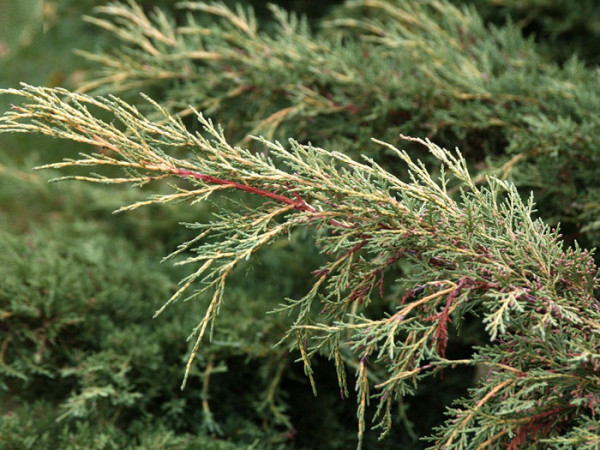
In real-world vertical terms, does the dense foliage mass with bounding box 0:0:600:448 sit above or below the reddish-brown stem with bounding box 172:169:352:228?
below

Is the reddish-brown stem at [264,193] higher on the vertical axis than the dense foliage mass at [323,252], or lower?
higher

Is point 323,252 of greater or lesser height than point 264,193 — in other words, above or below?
below

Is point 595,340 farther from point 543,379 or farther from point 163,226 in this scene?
point 163,226

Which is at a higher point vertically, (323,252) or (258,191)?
(258,191)

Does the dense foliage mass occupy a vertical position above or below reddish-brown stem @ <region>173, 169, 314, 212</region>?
below

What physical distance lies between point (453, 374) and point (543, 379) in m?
1.38

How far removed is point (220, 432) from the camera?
1979mm

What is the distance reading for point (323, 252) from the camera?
1.37 m

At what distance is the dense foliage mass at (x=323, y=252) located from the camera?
1.25m

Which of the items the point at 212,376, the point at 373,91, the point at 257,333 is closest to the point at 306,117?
the point at 373,91

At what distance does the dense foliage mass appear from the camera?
125 cm

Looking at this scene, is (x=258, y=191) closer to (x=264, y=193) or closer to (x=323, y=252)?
(x=264, y=193)

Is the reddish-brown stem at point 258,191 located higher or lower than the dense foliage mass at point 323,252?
higher

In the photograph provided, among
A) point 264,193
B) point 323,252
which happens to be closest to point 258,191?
point 264,193
